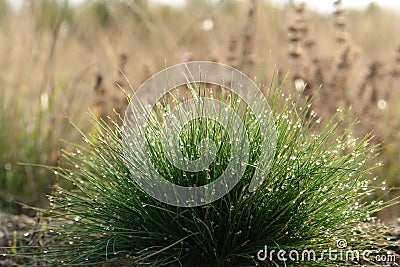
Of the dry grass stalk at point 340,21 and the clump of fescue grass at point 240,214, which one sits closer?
the clump of fescue grass at point 240,214

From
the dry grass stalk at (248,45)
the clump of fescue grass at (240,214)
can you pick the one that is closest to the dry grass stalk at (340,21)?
the dry grass stalk at (248,45)

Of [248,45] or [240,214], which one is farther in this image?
[248,45]

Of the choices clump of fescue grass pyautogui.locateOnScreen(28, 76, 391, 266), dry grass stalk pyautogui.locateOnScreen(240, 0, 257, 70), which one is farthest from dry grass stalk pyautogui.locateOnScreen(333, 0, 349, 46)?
clump of fescue grass pyautogui.locateOnScreen(28, 76, 391, 266)

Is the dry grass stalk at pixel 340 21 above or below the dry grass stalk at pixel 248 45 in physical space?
above

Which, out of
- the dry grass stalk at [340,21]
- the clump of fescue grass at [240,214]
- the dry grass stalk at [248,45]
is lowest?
the clump of fescue grass at [240,214]

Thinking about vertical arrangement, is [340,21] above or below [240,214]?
above

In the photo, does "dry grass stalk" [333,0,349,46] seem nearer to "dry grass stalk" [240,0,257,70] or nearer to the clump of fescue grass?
"dry grass stalk" [240,0,257,70]

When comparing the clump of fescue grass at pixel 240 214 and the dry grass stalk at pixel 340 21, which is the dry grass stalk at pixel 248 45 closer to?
the dry grass stalk at pixel 340 21

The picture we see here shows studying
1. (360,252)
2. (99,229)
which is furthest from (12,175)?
(360,252)

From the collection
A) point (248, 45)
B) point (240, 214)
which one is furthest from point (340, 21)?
point (240, 214)

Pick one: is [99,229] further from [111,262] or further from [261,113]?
[261,113]

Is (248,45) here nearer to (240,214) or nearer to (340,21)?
(340,21)

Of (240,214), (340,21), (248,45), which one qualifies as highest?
(340,21)
